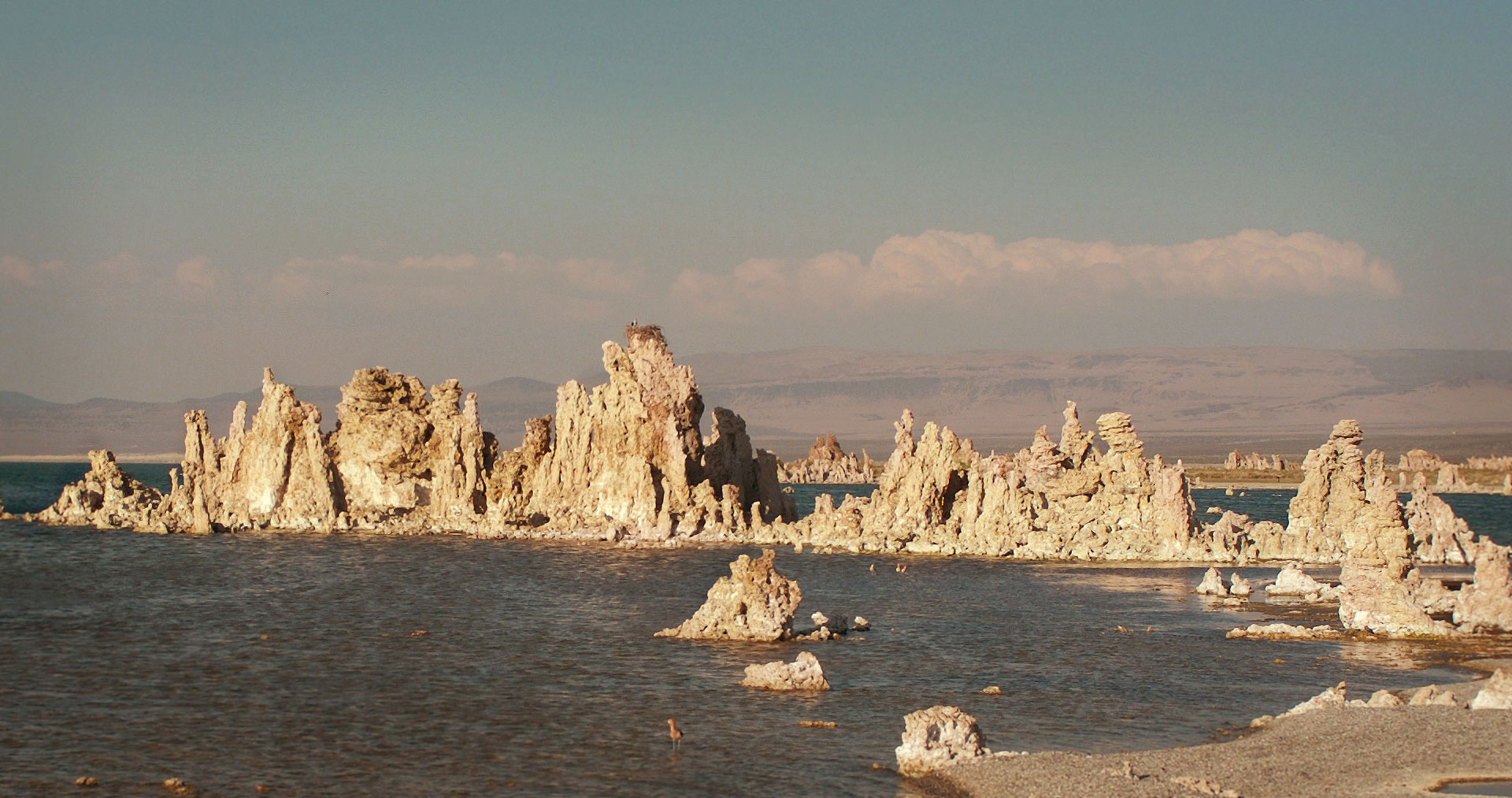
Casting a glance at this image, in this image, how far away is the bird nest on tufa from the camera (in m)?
89.5

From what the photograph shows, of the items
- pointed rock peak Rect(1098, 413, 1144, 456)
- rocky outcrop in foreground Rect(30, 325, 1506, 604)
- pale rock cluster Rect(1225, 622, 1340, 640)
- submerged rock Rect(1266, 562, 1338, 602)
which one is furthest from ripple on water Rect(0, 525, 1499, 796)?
pointed rock peak Rect(1098, 413, 1144, 456)

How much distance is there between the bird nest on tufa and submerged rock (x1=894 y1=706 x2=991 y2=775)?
206 ft

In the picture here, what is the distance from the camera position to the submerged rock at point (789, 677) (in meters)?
35.8

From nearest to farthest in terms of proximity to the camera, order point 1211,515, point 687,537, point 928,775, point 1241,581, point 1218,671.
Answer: point 928,775, point 1218,671, point 1241,581, point 687,537, point 1211,515

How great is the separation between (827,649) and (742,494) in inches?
1994

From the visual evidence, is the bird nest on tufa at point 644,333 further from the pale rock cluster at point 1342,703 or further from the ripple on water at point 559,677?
the pale rock cluster at point 1342,703

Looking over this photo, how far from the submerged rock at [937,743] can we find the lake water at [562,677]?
0.63 m

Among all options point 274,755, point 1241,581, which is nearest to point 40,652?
point 274,755

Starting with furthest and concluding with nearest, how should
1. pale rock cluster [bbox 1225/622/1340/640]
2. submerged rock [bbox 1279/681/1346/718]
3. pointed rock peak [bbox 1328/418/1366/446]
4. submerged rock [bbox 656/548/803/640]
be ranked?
1. pointed rock peak [bbox 1328/418/1366/446]
2. pale rock cluster [bbox 1225/622/1340/640]
3. submerged rock [bbox 656/548/803/640]
4. submerged rock [bbox 1279/681/1346/718]

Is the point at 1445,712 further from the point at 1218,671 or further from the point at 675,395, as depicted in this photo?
the point at 675,395

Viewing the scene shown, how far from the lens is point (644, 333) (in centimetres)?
8969

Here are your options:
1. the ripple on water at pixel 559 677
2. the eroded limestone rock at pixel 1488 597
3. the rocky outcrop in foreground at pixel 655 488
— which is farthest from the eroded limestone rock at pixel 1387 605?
the rocky outcrop in foreground at pixel 655 488

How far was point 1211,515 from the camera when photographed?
109688 millimetres

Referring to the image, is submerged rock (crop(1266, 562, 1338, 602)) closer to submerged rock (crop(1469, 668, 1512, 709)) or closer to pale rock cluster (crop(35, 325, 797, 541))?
submerged rock (crop(1469, 668, 1512, 709))
